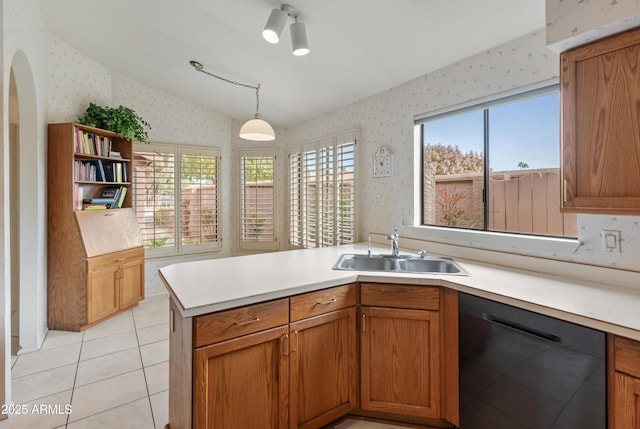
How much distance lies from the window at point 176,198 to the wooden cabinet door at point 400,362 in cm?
332

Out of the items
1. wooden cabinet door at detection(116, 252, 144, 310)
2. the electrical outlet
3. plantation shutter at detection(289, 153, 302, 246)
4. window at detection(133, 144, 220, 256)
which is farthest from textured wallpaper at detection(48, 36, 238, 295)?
the electrical outlet

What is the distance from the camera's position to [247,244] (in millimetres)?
4574

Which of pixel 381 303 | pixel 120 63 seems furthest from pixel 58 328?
pixel 381 303

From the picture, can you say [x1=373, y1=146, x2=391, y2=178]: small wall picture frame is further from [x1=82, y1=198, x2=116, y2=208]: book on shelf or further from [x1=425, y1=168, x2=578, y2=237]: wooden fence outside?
[x1=82, y1=198, x2=116, y2=208]: book on shelf

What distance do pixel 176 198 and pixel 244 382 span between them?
340cm

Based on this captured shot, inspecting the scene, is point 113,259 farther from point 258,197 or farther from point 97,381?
point 258,197

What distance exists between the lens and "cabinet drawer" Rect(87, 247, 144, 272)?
299 centimetres

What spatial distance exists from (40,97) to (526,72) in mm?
3993

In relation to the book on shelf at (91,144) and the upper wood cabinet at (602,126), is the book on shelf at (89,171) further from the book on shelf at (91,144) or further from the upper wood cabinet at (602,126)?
the upper wood cabinet at (602,126)

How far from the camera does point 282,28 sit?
1.93 m

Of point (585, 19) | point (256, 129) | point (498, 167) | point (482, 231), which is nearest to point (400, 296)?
point (482, 231)

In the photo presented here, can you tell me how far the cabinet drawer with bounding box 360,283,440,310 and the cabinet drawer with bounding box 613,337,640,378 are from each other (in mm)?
712

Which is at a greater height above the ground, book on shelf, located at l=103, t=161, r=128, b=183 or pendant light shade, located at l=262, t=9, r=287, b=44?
pendant light shade, located at l=262, t=9, r=287, b=44

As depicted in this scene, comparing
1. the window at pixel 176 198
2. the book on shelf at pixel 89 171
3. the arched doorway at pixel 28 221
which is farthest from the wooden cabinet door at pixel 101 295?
the book on shelf at pixel 89 171
